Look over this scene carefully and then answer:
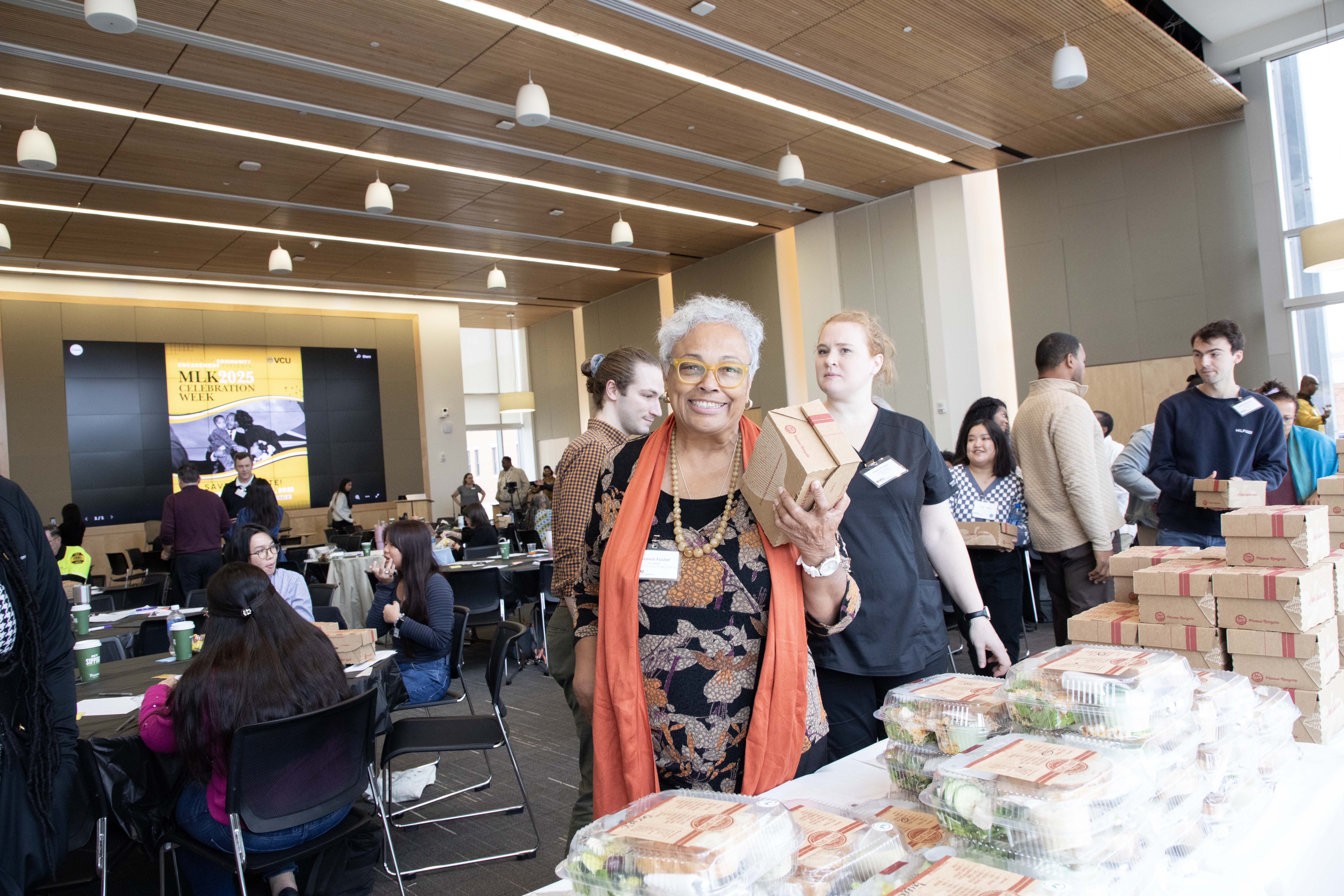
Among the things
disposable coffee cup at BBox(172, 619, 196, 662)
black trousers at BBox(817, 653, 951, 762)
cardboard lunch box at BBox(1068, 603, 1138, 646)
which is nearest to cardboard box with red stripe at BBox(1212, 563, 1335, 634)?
cardboard lunch box at BBox(1068, 603, 1138, 646)

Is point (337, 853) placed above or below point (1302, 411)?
below

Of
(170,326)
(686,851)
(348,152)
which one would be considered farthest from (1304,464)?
(170,326)

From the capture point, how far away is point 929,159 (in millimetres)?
9516

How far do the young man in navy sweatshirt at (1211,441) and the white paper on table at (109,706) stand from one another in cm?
374

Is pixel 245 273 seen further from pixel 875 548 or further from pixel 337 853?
pixel 875 548

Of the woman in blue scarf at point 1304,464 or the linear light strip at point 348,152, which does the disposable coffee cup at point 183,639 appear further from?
the linear light strip at point 348,152

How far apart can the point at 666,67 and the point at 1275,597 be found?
623cm

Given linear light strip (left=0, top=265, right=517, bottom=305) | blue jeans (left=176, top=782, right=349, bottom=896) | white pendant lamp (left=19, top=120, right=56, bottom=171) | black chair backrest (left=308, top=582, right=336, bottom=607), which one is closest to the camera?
blue jeans (left=176, top=782, right=349, bottom=896)

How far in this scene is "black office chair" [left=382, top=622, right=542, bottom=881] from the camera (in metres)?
3.19

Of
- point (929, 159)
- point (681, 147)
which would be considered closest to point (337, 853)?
point (681, 147)

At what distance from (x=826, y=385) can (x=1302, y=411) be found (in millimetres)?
4844

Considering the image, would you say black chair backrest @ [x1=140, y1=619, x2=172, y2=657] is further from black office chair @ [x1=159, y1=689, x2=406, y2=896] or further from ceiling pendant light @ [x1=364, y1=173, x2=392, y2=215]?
ceiling pendant light @ [x1=364, y1=173, x2=392, y2=215]

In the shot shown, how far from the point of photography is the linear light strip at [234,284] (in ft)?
36.8

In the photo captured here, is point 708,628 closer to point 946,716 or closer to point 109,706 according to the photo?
point 946,716
